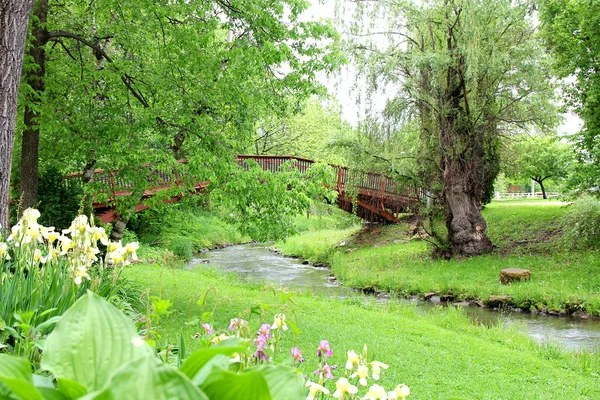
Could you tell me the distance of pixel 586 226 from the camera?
538 inches

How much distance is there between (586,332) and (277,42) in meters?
7.47

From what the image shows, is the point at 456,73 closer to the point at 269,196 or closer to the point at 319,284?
the point at 319,284

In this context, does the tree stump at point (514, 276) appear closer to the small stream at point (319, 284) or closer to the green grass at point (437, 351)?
the small stream at point (319, 284)

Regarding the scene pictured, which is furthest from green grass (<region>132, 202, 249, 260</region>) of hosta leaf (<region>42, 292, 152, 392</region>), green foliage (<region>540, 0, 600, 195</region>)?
hosta leaf (<region>42, 292, 152, 392</region>)

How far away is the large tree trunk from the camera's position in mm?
4371

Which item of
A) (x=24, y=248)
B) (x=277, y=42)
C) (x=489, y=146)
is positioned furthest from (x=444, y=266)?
(x=24, y=248)

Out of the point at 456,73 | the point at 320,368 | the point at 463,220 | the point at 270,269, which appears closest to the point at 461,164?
the point at 463,220

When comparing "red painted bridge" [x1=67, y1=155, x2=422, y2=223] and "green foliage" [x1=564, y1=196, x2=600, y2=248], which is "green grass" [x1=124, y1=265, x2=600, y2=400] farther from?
"red painted bridge" [x1=67, y1=155, x2=422, y2=223]

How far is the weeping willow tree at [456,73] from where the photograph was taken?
42.4ft

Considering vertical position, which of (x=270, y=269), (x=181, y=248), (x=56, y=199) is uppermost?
(x=56, y=199)

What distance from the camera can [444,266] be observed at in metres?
14.5

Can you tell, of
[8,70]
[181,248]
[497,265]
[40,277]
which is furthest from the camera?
[181,248]

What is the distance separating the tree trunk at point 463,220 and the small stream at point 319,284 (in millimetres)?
3581

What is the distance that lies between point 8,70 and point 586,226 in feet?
46.0
